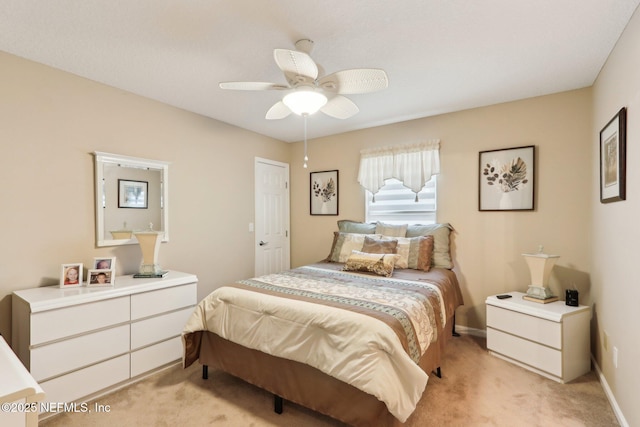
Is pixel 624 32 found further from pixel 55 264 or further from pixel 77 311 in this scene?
pixel 55 264

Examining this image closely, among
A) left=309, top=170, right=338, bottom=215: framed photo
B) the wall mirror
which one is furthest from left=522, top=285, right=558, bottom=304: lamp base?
the wall mirror

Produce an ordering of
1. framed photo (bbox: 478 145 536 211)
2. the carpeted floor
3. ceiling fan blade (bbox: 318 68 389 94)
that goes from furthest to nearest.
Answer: framed photo (bbox: 478 145 536 211) < the carpeted floor < ceiling fan blade (bbox: 318 68 389 94)

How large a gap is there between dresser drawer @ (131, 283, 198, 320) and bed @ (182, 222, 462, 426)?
364 mm

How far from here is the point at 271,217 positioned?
4.38 meters

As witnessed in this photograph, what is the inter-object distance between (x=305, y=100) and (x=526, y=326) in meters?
2.50

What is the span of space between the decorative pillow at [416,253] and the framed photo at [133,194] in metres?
2.56

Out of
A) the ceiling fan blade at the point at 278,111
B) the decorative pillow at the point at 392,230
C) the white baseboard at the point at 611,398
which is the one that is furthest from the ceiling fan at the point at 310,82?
the white baseboard at the point at 611,398

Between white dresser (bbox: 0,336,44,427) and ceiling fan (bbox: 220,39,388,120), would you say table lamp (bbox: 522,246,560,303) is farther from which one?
white dresser (bbox: 0,336,44,427)

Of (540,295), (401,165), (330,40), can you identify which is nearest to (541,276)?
(540,295)

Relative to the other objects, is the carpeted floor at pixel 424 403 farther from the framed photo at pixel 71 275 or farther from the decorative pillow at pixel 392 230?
the decorative pillow at pixel 392 230

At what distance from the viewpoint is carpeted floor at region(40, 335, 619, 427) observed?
1.90m

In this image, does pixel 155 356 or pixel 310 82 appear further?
pixel 155 356

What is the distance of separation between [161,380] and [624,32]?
3.95 m

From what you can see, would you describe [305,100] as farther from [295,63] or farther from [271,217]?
[271,217]
